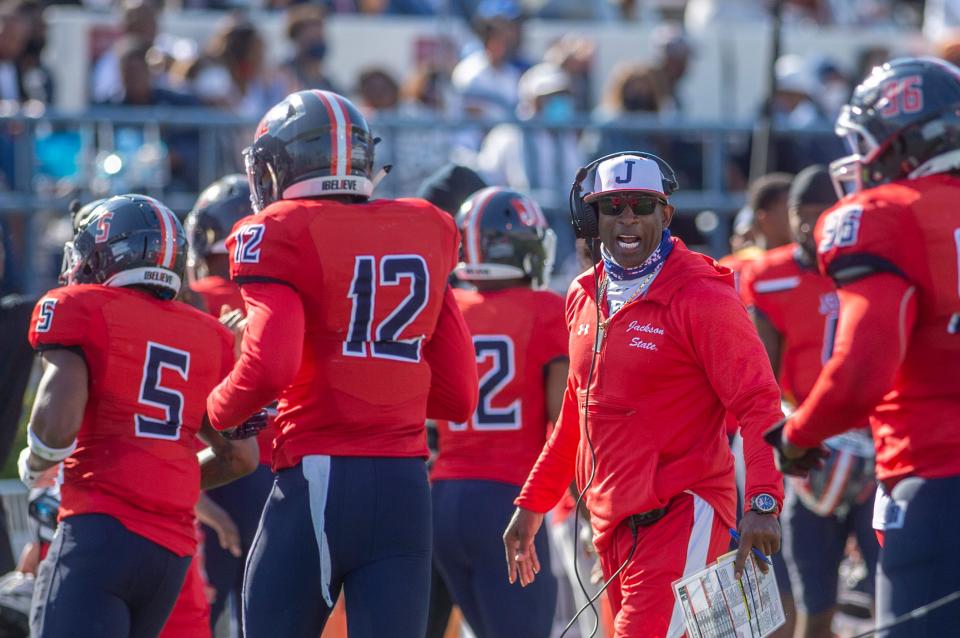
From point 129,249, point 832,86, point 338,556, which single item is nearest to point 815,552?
point 338,556

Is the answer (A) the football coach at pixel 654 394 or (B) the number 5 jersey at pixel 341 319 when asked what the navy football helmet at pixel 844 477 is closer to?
(A) the football coach at pixel 654 394

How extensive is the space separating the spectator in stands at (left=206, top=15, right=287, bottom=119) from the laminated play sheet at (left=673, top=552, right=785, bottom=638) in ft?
23.8

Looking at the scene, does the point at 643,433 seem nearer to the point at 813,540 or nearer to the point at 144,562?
the point at 144,562

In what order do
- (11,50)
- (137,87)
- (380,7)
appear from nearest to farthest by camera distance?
(137,87) → (11,50) → (380,7)

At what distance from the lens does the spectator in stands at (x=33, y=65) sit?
10.7 m

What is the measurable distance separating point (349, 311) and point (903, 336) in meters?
1.52

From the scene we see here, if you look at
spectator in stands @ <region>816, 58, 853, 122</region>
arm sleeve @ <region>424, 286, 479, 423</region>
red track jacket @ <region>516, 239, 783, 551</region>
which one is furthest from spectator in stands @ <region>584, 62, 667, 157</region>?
red track jacket @ <region>516, 239, 783, 551</region>

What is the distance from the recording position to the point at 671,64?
473 inches

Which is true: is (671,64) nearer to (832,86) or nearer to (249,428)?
(832,86)

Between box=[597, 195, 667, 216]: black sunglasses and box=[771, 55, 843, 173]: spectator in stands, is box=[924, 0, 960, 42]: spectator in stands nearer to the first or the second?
box=[771, 55, 843, 173]: spectator in stands

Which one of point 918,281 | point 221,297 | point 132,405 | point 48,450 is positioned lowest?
point 48,450

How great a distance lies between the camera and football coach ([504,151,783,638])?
422 centimetres

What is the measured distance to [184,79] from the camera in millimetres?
10953

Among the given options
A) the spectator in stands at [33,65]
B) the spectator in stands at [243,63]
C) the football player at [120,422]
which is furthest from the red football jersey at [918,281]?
the spectator in stands at [33,65]
